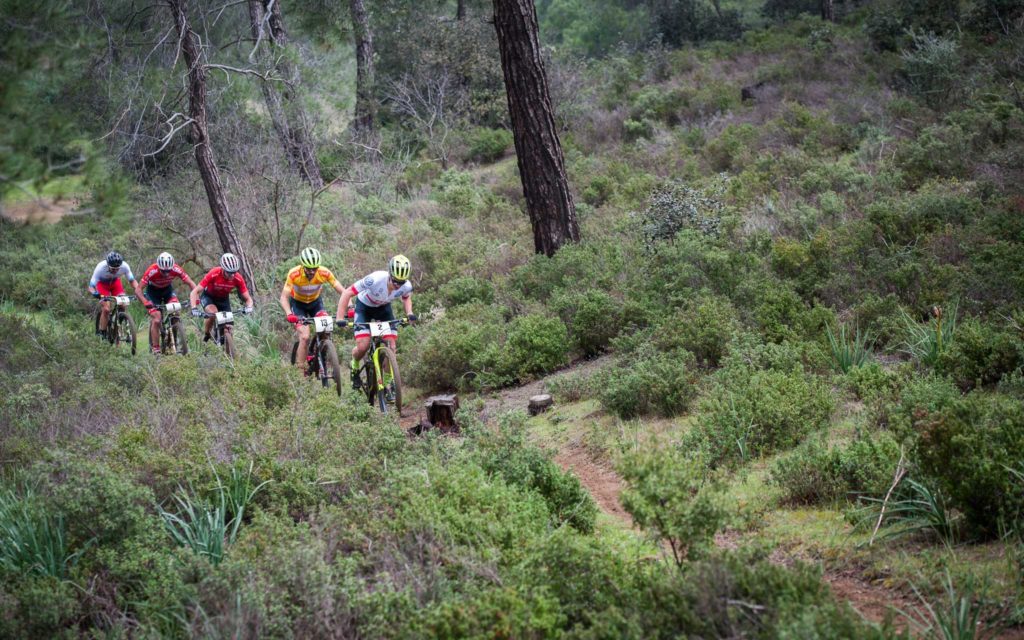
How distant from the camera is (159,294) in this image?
15211 millimetres

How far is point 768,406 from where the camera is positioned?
676cm

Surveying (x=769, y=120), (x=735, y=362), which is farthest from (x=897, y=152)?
(x=735, y=362)

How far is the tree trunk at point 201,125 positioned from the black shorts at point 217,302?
136 inches

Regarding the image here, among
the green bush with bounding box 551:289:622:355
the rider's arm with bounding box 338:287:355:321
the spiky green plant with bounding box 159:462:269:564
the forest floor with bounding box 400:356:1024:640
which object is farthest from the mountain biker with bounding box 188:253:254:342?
the spiky green plant with bounding box 159:462:269:564

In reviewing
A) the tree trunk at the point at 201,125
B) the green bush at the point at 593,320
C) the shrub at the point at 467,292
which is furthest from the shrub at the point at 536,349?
the tree trunk at the point at 201,125

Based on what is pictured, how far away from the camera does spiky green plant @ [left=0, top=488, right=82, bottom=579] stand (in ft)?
17.9

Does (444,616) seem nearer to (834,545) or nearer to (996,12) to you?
(834,545)

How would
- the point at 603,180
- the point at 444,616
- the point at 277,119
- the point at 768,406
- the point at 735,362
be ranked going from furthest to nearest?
the point at 277,119 → the point at 603,180 → the point at 735,362 → the point at 768,406 → the point at 444,616

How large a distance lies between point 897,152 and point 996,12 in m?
7.06

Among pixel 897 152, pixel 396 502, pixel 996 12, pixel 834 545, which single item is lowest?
pixel 834 545

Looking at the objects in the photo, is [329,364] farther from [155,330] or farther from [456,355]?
[155,330]

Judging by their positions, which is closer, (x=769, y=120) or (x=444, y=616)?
(x=444, y=616)

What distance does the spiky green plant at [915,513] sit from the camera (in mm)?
4922

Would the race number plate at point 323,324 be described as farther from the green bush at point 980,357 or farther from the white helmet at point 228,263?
the green bush at point 980,357
